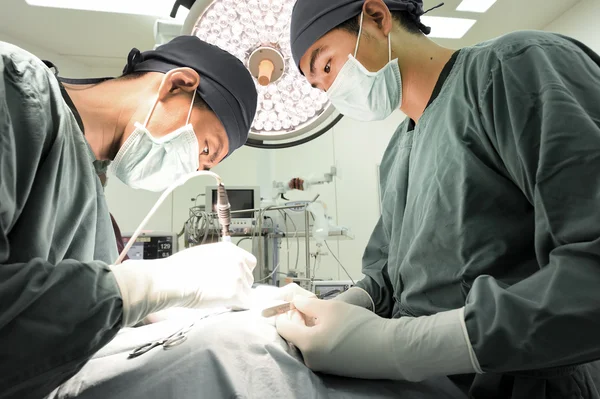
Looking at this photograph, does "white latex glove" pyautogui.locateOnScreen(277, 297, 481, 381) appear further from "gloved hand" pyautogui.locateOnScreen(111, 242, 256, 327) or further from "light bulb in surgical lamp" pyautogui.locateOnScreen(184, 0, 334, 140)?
"light bulb in surgical lamp" pyautogui.locateOnScreen(184, 0, 334, 140)

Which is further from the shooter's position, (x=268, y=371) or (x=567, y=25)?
(x=567, y=25)

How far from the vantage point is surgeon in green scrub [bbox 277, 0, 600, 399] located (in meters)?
0.54

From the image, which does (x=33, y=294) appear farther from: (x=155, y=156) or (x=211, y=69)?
(x=211, y=69)

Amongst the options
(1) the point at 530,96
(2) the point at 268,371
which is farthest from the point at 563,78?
(2) the point at 268,371

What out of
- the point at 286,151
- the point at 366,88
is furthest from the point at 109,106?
the point at 286,151

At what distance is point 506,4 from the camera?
2.74 metres

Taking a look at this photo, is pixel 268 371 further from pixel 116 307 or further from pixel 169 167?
pixel 169 167

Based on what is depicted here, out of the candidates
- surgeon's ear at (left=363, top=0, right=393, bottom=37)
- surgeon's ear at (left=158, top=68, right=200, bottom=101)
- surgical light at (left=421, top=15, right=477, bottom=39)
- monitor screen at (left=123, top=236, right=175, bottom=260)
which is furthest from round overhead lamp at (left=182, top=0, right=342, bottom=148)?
surgical light at (left=421, top=15, right=477, bottom=39)

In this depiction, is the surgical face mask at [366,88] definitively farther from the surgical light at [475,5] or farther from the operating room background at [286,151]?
the surgical light at [475,5]

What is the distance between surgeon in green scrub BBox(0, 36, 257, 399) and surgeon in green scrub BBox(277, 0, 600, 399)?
0.25m

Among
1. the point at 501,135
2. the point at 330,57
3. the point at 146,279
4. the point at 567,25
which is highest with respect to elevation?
the point at 567,25

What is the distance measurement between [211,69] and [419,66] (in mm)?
601

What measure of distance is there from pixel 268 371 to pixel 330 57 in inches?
36.0

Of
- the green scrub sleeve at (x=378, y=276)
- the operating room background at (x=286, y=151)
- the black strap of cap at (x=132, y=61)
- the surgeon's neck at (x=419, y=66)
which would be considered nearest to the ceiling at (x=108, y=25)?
the operating room background at (x=286, y=151)
